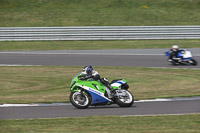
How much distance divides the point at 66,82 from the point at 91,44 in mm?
11226

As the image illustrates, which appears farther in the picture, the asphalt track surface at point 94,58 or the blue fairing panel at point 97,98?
the asphalt track surface at point 94,58

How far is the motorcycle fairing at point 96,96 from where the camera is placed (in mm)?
12281

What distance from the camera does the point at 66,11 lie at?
→ 3391 cm

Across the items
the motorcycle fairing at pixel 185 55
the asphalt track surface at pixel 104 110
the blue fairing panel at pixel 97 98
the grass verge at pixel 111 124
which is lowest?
the asphalt track surface at pixel 104 110

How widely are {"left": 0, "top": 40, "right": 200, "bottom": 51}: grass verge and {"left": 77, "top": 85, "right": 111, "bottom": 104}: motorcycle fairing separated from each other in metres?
15.2

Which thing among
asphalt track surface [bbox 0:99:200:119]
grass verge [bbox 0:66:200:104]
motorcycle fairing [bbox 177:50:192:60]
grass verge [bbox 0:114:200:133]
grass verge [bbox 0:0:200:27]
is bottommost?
grass verge [bbox 0:66:200:104]

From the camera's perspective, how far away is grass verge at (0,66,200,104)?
1468cm

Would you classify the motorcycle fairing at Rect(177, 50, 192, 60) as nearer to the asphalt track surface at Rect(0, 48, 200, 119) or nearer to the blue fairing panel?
the asphalt track surface at Rect(0, 48, 200, 119)

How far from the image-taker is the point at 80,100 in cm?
1231

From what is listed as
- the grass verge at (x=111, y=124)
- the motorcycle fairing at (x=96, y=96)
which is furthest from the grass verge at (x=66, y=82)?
the grass verge at (x=111, y=124)

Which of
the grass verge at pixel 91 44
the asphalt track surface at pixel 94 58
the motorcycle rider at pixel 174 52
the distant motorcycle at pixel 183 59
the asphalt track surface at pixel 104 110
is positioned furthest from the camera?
the grass verge at pixel 91 44

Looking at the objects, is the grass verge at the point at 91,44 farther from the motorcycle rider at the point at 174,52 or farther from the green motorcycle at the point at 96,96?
the green motorcycle at the point at 96,96

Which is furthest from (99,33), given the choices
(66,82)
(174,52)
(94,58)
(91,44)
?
(66,82)

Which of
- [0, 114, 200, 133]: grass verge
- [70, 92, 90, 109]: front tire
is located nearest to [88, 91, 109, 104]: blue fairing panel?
[70, 92, 90, 109]: front tire
